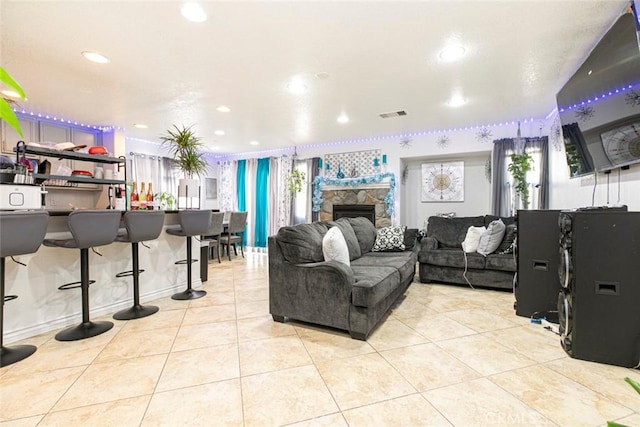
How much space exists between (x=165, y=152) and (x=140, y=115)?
2.19m

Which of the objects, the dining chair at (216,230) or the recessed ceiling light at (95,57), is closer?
the recessed ceiling light at (95,57)

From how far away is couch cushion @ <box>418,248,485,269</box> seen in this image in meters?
3.79

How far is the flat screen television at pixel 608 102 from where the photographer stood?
2.03 metres

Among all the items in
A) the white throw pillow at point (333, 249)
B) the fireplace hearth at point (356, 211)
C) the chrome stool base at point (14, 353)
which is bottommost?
the chrome stool base at point (14, 353)

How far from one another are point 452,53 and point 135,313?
3.88 meters

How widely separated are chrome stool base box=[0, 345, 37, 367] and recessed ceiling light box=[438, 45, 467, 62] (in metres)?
4.09

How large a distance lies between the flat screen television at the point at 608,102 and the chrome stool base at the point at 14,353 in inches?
179

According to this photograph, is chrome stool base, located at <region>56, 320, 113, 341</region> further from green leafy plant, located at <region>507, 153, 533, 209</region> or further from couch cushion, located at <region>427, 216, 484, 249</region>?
green leafy plant, located at <region>507, 153, 533, 209</region>

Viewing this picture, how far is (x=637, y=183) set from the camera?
229 cm

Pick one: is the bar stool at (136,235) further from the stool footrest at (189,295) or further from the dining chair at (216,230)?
the dining chair at (216,230)

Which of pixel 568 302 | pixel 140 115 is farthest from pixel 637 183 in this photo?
pixel 140 115

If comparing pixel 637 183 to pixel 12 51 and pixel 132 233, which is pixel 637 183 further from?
pixel 12 51

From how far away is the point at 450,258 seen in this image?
3912 millimetres

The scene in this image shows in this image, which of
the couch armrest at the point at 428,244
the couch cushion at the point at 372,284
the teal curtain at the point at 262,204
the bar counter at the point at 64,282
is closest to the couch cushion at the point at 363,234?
the couch armrest at the point at 428,244
